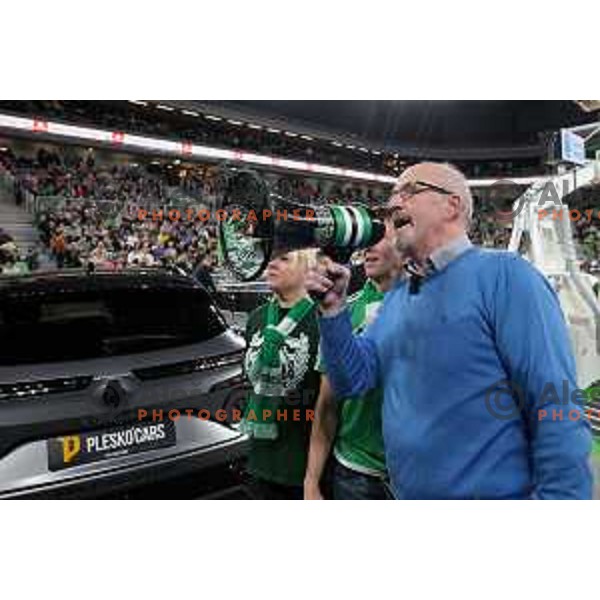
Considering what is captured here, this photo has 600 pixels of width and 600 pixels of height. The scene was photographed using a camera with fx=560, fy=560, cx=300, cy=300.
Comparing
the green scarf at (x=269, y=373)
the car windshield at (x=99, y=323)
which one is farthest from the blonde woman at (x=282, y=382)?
the car windshield at (x=99, y=323)

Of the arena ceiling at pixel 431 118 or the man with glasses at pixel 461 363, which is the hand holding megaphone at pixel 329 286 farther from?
the arena ceiling at pixel 431 118

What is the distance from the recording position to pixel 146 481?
1.60 m

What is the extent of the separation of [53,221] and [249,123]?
770 millimetres

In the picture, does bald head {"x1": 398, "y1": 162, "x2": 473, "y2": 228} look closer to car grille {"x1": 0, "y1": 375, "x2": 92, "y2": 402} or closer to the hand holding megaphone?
the hand holding megaphone

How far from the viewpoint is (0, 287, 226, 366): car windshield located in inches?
61.2

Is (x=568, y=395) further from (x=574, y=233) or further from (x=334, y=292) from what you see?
(x=574, y=233)

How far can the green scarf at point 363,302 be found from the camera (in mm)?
1439

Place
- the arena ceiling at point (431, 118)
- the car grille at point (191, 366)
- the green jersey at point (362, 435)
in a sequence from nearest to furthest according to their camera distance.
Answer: the green jersey at point (362, 435) < the car grille at point (191, 366) < the arena ceiling at point (431, 118)

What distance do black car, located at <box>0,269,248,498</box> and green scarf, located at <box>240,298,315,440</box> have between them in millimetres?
94

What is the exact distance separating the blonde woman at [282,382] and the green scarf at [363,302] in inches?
5.4

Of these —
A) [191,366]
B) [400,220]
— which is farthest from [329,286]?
[191,366]

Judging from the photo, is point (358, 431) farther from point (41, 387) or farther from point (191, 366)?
point (41, 387)
